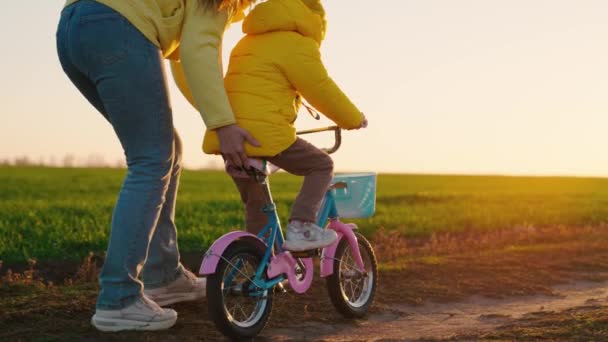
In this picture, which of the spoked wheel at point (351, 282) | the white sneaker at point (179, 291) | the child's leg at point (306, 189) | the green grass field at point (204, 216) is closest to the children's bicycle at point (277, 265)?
the spoked wheel at point (351, 282)

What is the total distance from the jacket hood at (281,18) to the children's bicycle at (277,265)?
0.72 meters

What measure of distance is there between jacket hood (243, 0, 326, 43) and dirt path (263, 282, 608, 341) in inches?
73.5

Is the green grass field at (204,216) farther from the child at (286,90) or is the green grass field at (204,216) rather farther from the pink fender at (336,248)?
the child at (286,90)

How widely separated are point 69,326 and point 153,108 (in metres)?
1.54

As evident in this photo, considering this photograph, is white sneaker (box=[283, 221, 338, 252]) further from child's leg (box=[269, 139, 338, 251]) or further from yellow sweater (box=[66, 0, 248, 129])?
yellow sweater (box=[66, 0, 248, 129])

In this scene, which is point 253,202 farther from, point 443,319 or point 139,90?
point 443,319

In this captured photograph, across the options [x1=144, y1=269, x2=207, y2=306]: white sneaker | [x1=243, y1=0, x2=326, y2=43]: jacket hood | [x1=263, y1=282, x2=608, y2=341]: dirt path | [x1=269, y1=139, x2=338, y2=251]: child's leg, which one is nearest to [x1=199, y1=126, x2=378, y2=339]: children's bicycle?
[x1=269, y1=139, x2=338, y2=251]: child's leg

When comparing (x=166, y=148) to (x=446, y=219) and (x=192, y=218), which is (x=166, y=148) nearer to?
(x=192, y=218)

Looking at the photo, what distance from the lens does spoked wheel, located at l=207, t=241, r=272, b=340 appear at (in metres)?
4.50

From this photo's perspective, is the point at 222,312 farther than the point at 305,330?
No

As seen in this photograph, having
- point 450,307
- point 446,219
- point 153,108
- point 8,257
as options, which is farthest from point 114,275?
point 446,219

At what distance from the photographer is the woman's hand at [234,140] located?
446cm

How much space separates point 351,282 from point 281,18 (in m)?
2.05

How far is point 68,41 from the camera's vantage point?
431 centimetres
